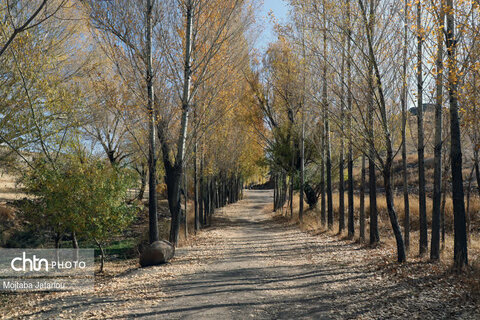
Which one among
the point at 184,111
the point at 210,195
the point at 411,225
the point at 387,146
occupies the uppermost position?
the point at 184,111

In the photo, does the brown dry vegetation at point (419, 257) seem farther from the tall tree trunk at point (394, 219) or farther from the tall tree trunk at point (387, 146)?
the tall tree trunk at point (387, 146)

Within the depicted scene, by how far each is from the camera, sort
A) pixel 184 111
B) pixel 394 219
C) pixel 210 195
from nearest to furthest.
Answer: pixel 394 219 < pixel 184 111 < pixel 210 195

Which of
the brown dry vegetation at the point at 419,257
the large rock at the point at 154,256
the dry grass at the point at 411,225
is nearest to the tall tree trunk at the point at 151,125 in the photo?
the large rock at the point at 154,256

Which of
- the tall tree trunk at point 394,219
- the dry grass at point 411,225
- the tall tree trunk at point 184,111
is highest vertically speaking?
the tall tree trunk at point 184,111

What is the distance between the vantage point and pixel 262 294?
248 inches

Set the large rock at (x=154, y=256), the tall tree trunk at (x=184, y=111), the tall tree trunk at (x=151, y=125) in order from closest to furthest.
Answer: the large rock at (x=154, y=256)
the tall tree trunk at (x=151, y=125)
the tall tree trunk at (x=184, y=111)

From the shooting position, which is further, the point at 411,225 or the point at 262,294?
the point at 411,225

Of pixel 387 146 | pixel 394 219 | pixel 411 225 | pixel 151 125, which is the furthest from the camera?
pixel 411 225

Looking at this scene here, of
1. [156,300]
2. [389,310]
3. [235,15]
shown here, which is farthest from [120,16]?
[389,310]

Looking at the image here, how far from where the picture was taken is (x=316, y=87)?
48.2 feet

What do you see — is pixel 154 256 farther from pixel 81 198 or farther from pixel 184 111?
pixel 184 111

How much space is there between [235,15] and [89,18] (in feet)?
15.8

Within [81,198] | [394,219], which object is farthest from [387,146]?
[81,198]

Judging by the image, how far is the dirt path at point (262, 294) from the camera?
534cm
